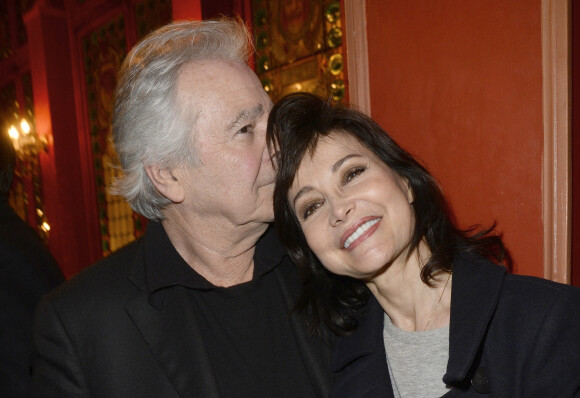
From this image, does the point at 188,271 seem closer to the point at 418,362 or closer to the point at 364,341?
the point at 364,341

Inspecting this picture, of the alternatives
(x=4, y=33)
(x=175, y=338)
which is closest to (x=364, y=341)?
(x=175, y=338)

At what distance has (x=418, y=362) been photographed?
145 centimetres

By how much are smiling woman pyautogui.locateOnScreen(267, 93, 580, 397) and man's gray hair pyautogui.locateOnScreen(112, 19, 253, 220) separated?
13.2 inches

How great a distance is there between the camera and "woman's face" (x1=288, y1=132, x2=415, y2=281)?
142 centimetres

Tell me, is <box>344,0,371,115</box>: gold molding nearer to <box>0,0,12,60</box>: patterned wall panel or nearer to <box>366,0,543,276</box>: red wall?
<box>366,0,543,276</box>: red wall

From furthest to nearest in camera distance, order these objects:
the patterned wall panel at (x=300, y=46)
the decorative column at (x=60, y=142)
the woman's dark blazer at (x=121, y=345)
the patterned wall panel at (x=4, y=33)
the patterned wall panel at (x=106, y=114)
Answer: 1. the patterned wall panel at (x=4, y=33)
2. the decorative column at (x=60, y=142)
3. the patterned wall panel at (x=106, y=114)
4. the patterned wall panel at (x=300, y=46)
5. the woman's dark blazer at (x=121, y=345)

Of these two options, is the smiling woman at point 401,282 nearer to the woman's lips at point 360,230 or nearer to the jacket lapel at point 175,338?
the woman's lips at point 360,230

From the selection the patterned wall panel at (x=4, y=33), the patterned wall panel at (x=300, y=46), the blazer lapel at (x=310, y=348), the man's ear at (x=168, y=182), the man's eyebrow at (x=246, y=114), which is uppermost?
the patterned wall panel at (x=4, y=33)

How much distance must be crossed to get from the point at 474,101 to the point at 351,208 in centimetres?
86

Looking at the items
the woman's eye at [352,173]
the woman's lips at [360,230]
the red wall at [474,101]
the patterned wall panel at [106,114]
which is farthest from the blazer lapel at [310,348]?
the patterned wall panel at [106,114]

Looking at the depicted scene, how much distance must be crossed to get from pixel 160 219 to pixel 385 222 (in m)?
0.91

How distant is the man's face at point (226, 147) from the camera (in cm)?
165

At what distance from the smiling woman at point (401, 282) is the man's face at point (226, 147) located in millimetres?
81

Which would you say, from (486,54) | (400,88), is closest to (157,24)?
(400,88)
